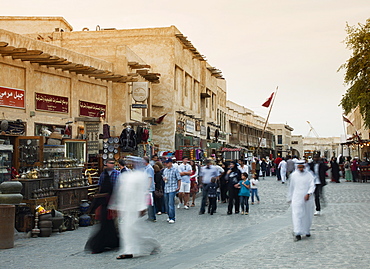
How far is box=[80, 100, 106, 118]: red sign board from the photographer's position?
2569 cm

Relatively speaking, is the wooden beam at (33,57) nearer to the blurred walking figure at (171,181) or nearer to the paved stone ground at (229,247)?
the blurred walking figure at (171,181)

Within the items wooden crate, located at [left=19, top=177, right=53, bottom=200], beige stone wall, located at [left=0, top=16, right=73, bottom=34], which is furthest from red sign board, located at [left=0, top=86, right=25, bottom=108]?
beige stone wall, located at [left=0, top=16, right=73, bottom=34]

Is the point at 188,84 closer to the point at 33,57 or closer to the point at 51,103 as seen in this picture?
the point at 51,103

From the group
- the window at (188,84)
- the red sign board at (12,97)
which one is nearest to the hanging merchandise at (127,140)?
the red sign board at (12,97)

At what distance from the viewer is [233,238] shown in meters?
11.8

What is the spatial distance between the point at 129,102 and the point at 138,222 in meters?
20.7

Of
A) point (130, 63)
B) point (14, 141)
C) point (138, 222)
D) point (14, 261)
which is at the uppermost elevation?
point (130, 63)

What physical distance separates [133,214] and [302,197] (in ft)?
13.6

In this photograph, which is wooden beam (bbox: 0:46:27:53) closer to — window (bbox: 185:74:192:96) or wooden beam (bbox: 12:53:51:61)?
wooden beam (bbox: 12:53:51:61)

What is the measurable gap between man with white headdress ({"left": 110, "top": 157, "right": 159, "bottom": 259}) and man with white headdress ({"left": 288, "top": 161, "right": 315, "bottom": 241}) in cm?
342

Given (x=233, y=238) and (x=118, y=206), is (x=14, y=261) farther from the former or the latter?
(x=233, y=238)

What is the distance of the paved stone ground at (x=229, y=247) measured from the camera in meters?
8.77

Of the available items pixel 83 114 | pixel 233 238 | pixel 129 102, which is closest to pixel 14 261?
pixel 233 238

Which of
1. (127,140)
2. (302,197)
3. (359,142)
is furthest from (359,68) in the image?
(302,197)
